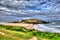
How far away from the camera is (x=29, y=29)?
143cm

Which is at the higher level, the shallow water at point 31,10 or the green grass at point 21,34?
the shallow water at point 31,10

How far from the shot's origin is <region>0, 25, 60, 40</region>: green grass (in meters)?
1.31

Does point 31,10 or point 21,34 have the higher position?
point 31,10

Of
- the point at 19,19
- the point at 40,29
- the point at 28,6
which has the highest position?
the point at 28,6

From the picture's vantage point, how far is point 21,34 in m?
1.35

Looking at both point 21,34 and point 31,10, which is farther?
point 31,10

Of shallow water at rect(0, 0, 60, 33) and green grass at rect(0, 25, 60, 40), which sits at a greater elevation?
shallow water at rect(0, 0, 60, 33)

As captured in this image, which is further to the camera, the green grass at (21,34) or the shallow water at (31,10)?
the shallow water at (31,10)

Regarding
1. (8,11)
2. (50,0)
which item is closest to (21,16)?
(8,11)

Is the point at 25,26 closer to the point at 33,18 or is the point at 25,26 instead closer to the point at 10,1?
the point at 33,18

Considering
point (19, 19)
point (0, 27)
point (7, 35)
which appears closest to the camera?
point (7, 35)

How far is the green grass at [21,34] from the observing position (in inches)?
51.6

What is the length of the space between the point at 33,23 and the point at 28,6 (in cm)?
22

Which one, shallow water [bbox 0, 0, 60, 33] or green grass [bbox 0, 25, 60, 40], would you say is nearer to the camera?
green grass [bbox 0, 25, 60, 40]
